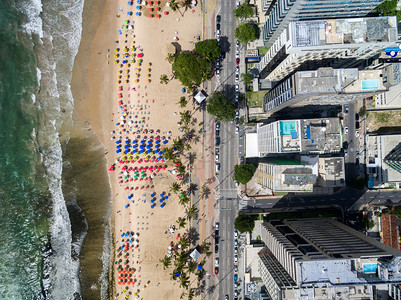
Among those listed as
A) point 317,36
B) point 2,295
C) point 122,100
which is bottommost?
point 2,295

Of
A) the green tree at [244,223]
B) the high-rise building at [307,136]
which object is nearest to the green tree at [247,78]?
the high-rise building at [307,136]

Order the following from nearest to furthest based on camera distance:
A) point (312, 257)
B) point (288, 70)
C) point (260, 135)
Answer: point (312, 257) < point (288, 70) < point (260, 135)

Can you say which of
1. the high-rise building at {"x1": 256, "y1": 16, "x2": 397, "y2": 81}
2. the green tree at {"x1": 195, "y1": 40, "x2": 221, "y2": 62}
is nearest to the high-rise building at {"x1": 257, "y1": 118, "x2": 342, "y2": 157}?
the high-rise building at {"x1": 256, "y1": 16, "x2": 397, "y2": 81}

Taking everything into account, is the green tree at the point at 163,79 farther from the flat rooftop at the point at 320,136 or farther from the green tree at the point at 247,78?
the flat rooftop at the point at 320,136

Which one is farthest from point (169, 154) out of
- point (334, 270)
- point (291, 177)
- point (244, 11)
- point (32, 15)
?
point (32, 15)

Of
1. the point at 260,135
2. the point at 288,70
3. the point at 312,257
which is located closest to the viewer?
the point at 312,257

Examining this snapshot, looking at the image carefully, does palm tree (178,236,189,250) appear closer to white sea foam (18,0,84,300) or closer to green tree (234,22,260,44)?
white sea foam (18,0,84,300)

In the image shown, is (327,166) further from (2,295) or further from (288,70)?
(2,295)

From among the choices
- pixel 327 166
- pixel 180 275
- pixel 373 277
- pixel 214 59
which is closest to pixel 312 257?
pixel 373 277

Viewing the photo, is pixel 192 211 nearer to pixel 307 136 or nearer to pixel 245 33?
pixel 307 136
